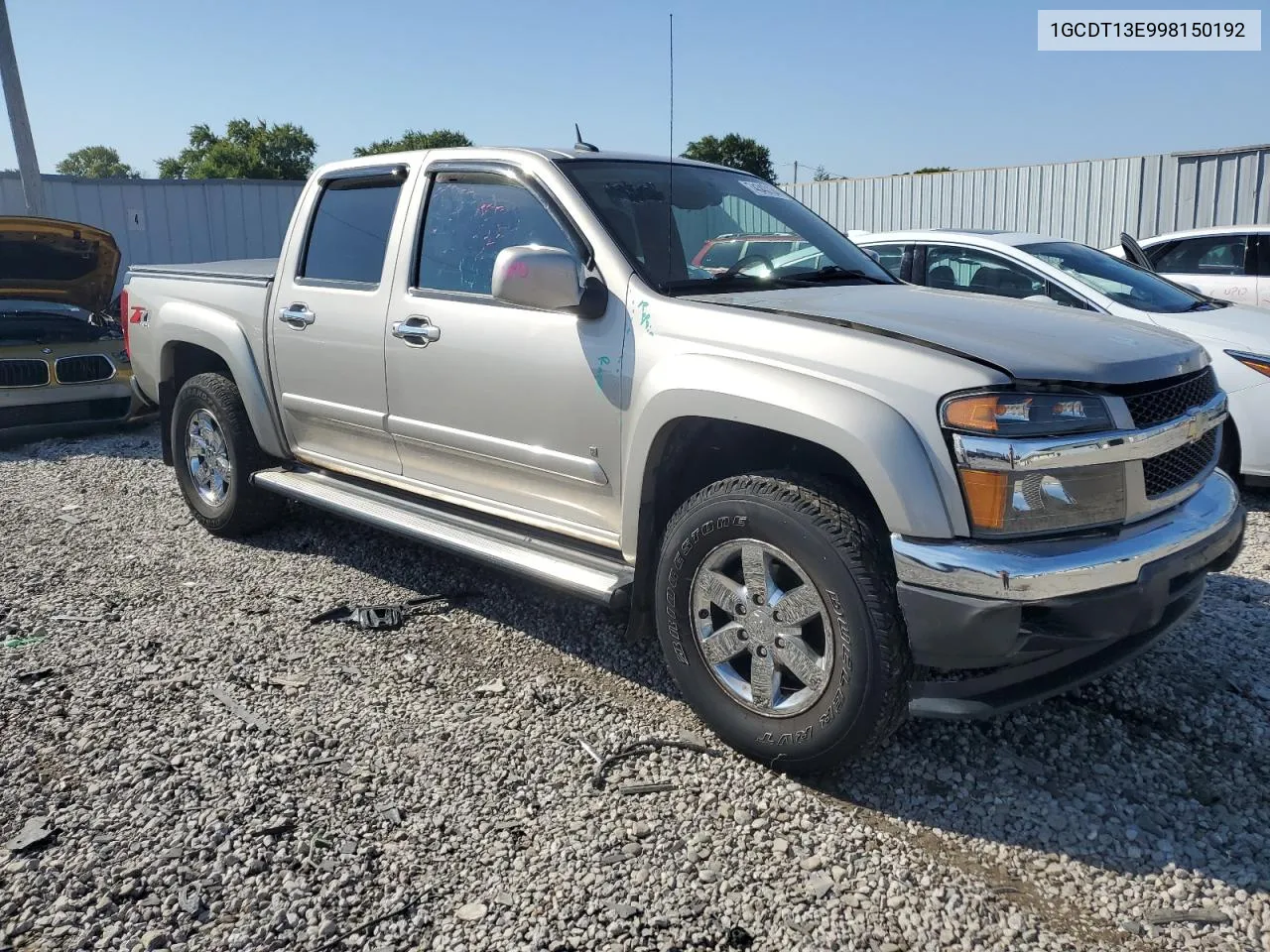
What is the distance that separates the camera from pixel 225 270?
562cm

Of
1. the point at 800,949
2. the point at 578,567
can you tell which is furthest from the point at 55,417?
the point at 800,949

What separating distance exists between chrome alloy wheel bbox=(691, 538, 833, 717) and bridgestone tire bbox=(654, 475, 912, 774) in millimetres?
26

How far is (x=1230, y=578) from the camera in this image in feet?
15.5

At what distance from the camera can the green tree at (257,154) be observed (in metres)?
55.1

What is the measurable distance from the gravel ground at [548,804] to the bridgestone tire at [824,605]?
0.18 m

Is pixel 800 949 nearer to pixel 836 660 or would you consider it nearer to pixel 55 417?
pixel 836 660

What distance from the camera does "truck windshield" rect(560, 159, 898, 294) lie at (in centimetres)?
361

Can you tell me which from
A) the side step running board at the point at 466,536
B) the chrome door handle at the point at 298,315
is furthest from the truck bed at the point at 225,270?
the side step running board at the point at 466,536

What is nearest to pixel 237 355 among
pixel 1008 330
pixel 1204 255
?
pixel 1008 330

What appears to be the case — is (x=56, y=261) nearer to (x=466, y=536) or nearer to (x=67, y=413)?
(x=67, y=413)

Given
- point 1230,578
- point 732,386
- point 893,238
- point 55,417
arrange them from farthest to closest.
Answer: point 55,417
point 893,238
point 1230,578
point 732,386

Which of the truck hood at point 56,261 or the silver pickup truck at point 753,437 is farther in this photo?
the truck hood at point 56,261

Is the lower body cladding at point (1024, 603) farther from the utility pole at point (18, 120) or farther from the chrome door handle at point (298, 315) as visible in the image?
the utility pole at point (18, 120)

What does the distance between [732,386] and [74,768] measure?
2.34 meters
